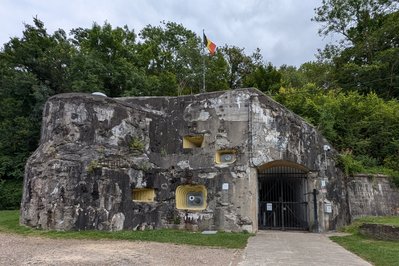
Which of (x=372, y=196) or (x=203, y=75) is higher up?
(x=203, y=75)

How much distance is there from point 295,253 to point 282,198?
6976mm

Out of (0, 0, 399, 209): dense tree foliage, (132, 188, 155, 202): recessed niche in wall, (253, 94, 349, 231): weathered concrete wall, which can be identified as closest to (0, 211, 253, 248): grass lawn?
(132, 188, 155, 202): recessed niche in wall

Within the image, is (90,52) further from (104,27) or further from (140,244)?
(140,244)

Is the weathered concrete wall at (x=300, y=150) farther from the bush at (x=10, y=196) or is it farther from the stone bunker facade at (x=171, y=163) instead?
the bush at (x=10, y=196)

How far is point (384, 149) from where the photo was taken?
18844mm

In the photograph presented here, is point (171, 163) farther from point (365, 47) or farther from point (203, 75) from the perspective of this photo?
point (365, 47)

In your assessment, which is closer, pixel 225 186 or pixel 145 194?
pixel 225 186

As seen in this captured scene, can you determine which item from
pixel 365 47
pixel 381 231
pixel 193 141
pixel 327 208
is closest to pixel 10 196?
pixel 193 141

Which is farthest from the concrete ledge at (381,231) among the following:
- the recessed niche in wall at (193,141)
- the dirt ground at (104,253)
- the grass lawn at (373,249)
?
the recessed niche in wall at (193,141)

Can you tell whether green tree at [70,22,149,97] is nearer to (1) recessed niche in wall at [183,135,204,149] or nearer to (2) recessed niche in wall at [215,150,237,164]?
(1) recessed niche in wall at [183,135,204,149]

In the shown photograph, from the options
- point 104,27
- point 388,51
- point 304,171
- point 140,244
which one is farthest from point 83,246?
point 388,51

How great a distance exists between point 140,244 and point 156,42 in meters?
25.5

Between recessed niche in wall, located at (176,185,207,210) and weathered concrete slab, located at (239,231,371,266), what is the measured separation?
2.60m

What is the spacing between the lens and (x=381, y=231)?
1022 cm
